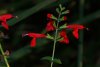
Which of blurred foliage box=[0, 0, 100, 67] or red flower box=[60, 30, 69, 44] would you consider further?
blurred foliage box=[0, 0, 100, 67]

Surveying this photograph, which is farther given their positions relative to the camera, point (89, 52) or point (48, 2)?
point (89, 52)

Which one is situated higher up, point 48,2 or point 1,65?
point 48,2

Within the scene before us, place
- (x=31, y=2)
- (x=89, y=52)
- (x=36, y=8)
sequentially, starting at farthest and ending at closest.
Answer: (x=89, y=52) → (x=31, y=2) → (x=36, y=8)

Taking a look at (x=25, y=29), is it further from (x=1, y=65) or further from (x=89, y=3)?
(x=1, y=65)

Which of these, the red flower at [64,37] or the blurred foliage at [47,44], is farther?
the blurred foliage at [47,44]

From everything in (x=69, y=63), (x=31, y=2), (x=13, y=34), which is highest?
(x=31, y=2)

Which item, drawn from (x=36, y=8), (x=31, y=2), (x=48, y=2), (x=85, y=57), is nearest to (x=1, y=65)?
(x=36, y=8)

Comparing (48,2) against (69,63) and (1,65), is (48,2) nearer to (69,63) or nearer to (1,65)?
(1,65)

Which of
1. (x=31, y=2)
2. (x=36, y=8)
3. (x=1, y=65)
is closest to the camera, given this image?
(x=1, y=65)

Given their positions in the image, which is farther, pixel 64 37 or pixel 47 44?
pixel 47 44
